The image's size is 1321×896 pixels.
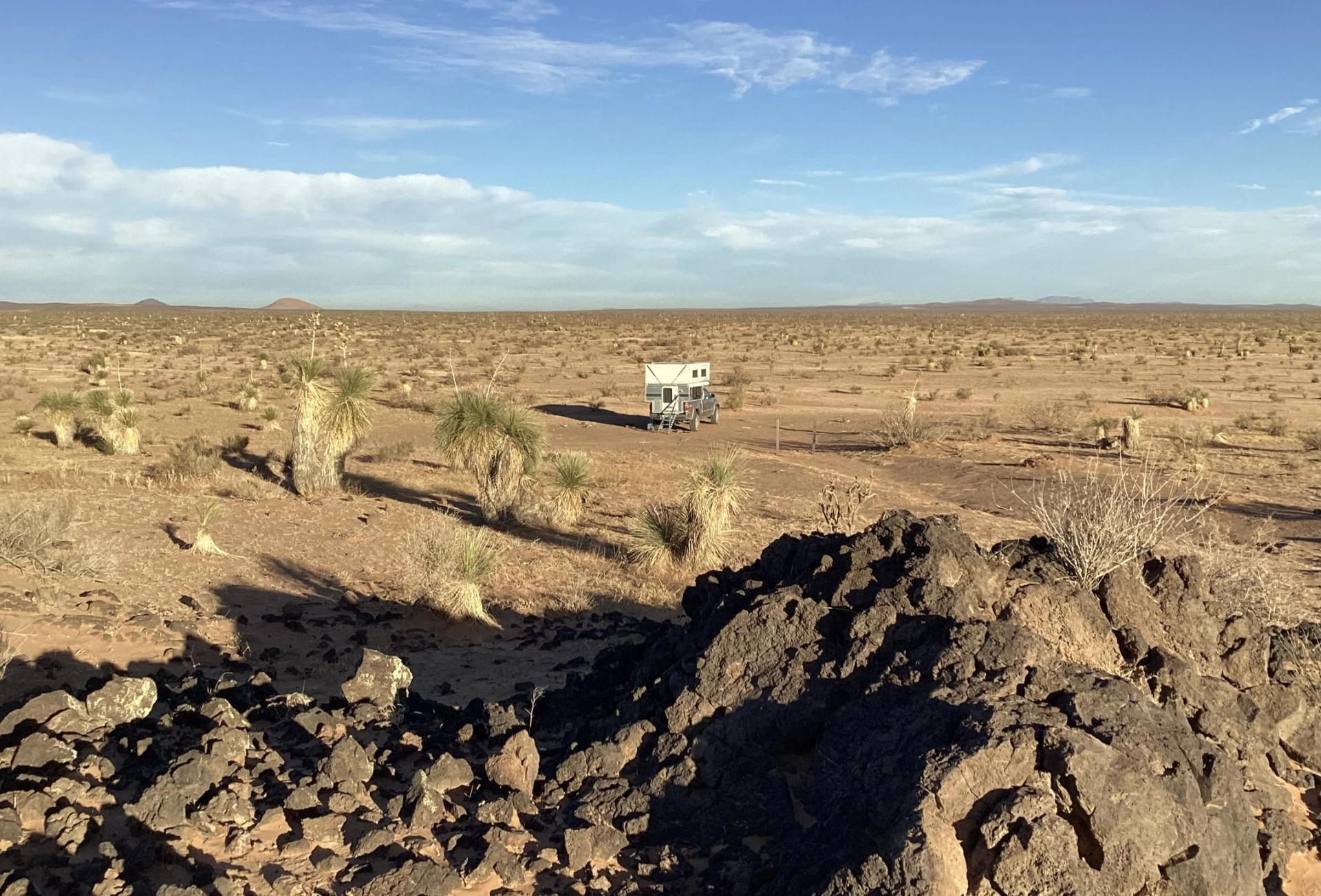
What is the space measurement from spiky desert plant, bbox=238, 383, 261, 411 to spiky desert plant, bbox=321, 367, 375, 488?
11.1 metres

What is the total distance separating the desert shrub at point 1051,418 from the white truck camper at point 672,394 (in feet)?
26.8

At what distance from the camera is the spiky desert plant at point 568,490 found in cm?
1316

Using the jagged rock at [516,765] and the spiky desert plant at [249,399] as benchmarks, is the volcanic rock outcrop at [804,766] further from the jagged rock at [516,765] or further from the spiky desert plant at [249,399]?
the spiky desert plant at [249,399]

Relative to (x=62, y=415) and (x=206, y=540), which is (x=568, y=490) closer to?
(x=206, y=540)

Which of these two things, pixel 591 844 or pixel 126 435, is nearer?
pixel 591 844

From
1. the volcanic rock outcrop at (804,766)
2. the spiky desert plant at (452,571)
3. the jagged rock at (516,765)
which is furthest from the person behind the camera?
the spiky desert plant at (452,571)

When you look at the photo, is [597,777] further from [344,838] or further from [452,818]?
[344,838]

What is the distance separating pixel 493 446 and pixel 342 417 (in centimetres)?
288

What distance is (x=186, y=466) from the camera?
50.5ft

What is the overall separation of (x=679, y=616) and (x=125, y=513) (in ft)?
24.5

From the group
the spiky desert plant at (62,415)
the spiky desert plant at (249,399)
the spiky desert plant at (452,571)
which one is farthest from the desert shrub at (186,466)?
the spiky desert plant at (249,399)

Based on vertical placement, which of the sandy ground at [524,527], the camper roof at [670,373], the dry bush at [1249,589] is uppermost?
the camper roof at [670,373]

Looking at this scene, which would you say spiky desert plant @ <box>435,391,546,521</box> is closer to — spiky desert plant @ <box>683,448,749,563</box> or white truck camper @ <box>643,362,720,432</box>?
spiky desert plant @ <box>683,448,749,563</box>

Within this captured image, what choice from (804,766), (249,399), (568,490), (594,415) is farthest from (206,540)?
(594,415)
